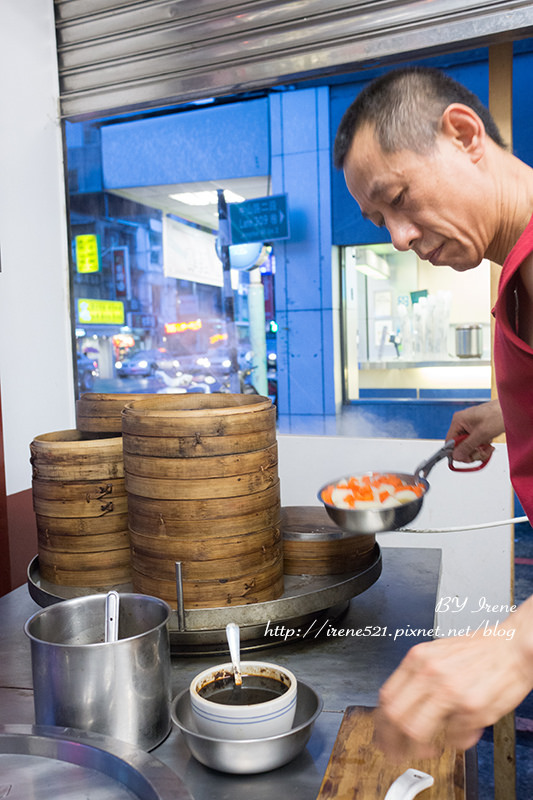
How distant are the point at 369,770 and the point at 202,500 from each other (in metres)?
0.57

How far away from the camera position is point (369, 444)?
2971mm

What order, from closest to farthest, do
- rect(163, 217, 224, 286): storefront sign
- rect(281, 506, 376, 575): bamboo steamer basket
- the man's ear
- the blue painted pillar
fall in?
the man's ear < rect(281, 506, 376, 575): bamboo steamer basket < the blue painted pillar < rect(163, 217, 224, 286): storefront sign

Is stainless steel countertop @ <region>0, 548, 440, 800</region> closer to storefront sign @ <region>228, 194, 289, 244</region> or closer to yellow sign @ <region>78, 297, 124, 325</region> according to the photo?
yellow sign @ <region>78, 297, 124, 325</region>

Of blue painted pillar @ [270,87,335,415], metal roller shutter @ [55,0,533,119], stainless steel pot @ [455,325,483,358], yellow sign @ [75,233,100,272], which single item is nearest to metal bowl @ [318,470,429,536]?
blue painted pillar @ [270,87,335,415]

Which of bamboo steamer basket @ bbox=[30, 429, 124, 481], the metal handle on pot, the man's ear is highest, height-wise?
the man's ear

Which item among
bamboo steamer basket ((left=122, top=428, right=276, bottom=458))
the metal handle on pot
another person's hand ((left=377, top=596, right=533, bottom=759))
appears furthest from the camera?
the metal handle on pot

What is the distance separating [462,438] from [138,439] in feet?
3.21

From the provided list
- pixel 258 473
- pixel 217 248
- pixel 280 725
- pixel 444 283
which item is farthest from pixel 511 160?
pixel 217 248

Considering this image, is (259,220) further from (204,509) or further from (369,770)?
(369,770)

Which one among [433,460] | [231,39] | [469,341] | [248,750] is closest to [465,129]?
[433,460]

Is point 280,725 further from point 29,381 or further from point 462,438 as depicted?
point 29,381

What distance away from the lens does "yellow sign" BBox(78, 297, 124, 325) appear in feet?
10.9

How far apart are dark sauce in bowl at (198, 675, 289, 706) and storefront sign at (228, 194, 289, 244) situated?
7.76 feet

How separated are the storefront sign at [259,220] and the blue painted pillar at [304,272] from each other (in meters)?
0.04
